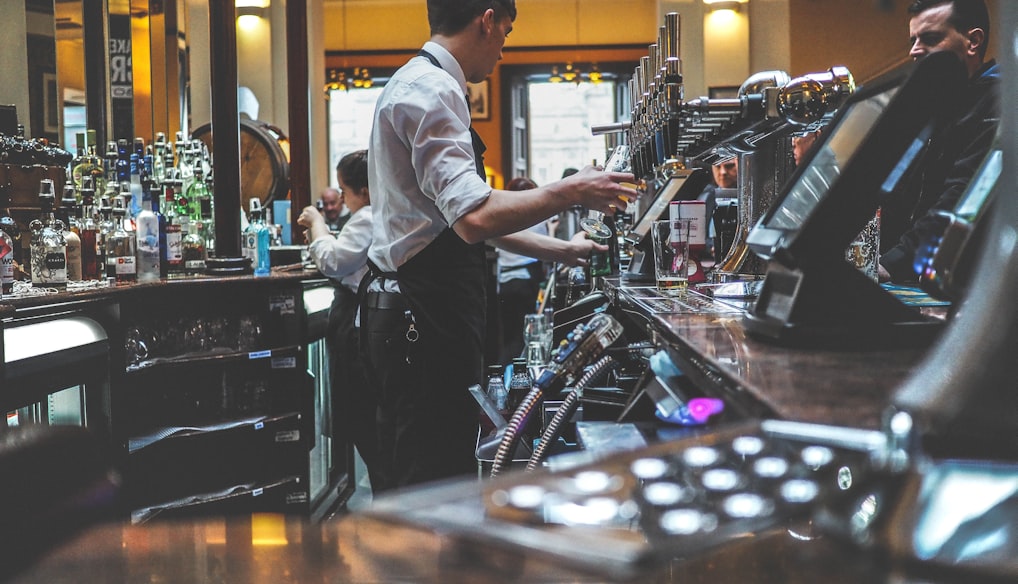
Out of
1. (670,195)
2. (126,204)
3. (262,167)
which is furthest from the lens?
(262,167)

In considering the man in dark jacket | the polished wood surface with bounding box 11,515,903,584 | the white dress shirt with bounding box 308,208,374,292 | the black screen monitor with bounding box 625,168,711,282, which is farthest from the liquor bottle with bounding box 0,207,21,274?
the man in dark jacket

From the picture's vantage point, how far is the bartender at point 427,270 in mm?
2078

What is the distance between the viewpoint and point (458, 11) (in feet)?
7.39

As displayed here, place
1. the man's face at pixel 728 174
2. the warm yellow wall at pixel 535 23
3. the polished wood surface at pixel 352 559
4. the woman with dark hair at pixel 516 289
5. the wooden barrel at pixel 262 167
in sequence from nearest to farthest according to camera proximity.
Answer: the polished wood surface at pixel 352 559 → the wooden barrel at pixel 262 167 → the man's face at pixel 728 174 → the woman with dark hair at pixel 516 289 → the warm yellow wall at pixel 535 23

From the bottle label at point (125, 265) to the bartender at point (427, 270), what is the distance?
1284mm

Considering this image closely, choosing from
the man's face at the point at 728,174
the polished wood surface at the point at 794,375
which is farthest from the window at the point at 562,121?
the polished wood surface at the point at 794,375

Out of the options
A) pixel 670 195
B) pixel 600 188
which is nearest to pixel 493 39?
pixel 600 188

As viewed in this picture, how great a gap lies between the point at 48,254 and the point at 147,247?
2.01ft

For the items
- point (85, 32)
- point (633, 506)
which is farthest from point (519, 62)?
point (633, 506)

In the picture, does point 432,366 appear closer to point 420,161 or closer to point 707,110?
point 420,161

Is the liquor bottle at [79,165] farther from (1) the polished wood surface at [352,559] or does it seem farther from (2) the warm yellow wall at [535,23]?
(2) the warm yellow wall at [535,23]

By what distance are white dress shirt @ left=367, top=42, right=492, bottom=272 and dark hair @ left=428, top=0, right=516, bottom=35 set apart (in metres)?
0.06

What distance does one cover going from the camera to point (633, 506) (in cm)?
58

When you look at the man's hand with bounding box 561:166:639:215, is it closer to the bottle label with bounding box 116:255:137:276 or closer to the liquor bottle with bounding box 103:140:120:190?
the bottle label with bounding box 116:255:137:276
